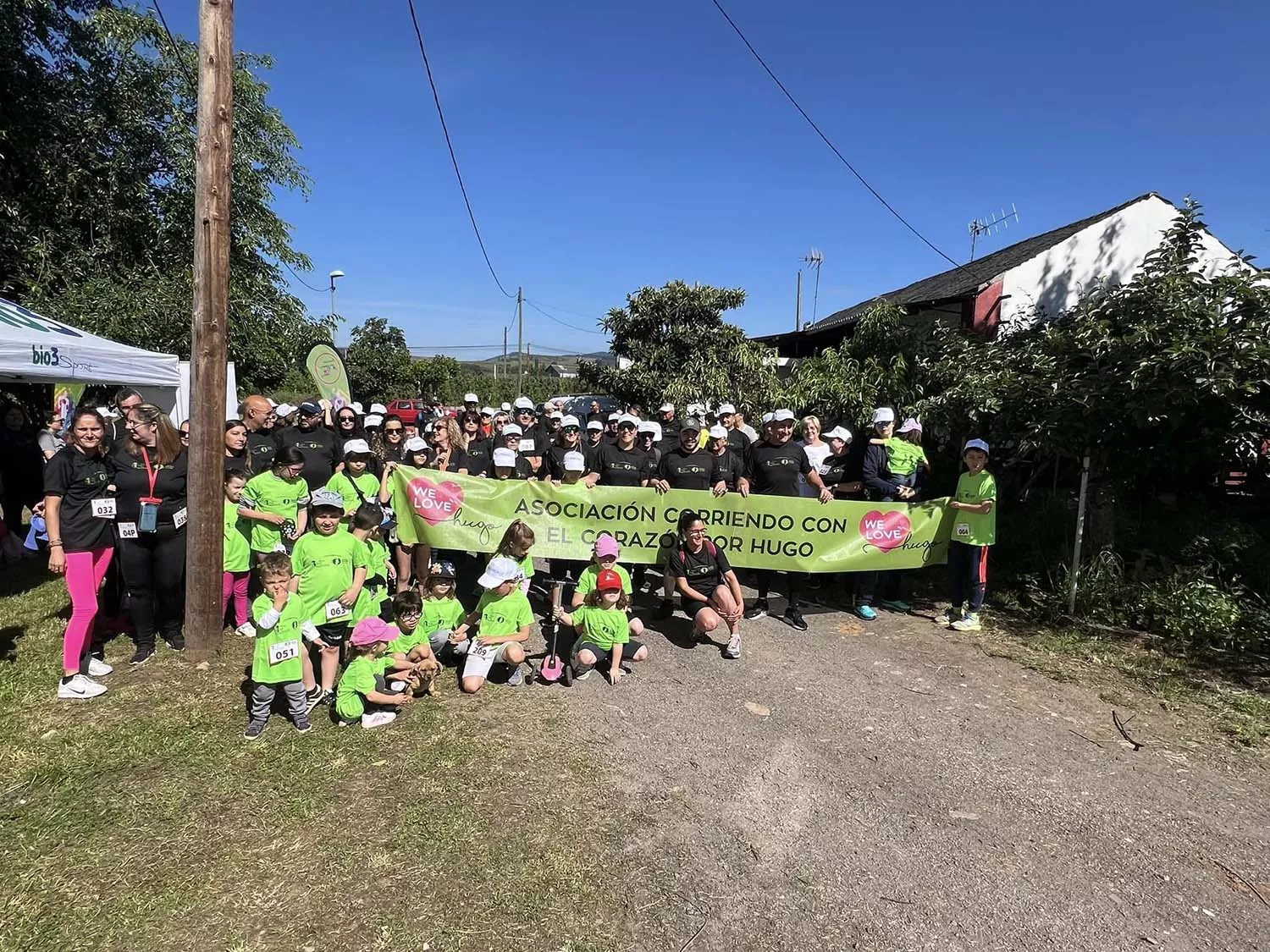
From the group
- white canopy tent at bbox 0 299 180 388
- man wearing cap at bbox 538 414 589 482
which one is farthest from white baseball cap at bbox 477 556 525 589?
white canopy tent at bbox 0 299 180 388

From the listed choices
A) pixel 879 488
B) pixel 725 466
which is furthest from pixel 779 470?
pixel 879 488

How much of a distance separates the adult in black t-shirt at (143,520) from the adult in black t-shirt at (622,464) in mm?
3345

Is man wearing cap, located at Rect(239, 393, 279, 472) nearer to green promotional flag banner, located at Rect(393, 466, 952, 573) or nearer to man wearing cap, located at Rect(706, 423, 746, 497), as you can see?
green promotional flag banner, located at Rect(393, 466, 952, 573)

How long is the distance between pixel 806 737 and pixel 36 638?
19.9 ft

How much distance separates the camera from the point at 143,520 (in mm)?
4977

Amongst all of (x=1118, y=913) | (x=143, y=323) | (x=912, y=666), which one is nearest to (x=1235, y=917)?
(x=1118, y=913)

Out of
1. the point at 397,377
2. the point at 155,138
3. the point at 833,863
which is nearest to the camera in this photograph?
the point at 833,863

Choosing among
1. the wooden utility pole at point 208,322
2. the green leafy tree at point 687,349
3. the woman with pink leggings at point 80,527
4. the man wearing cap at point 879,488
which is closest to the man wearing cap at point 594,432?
the man wearing cap at point 879,488

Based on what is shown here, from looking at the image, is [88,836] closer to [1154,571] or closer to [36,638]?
[36,638]

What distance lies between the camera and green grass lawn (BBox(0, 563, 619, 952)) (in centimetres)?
274

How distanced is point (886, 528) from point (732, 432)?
2896mm

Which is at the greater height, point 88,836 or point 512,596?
point 512,596

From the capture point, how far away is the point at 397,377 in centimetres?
3962

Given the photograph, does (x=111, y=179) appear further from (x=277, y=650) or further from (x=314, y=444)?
(x=277, y=650)
